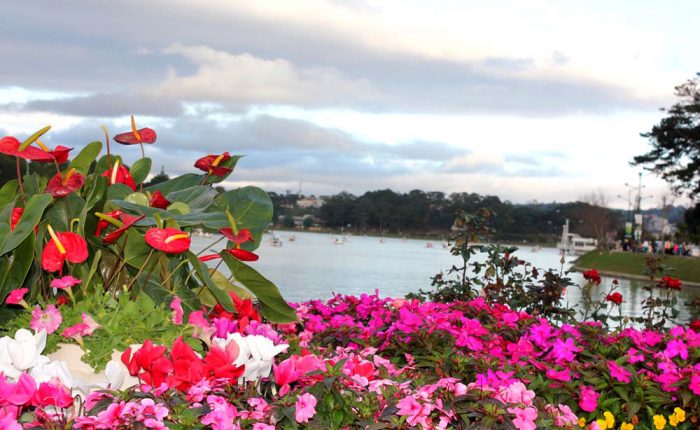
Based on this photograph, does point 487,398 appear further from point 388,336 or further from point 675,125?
point 675,125

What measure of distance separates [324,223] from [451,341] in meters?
140

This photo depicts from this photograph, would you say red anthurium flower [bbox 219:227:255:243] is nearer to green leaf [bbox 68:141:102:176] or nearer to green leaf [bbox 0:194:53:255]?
green leaf [bbox 0:194:53:255]

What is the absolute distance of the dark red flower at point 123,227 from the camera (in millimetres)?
2770

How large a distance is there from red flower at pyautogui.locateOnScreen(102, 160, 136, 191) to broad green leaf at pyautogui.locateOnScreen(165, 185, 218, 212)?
0.17 m

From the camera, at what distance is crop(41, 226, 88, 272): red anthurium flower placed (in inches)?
106

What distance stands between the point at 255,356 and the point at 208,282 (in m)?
0.60

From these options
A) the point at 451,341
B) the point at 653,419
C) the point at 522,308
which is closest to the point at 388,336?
the point at 451,341

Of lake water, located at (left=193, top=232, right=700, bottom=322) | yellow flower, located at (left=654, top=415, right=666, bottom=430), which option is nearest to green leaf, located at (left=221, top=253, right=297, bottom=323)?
yellow flower, located at (left=654, top=415, right=666, bottom=430)

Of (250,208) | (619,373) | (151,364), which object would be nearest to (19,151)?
(250,208)

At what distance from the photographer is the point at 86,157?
3.45m

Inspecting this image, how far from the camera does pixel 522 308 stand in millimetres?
7387

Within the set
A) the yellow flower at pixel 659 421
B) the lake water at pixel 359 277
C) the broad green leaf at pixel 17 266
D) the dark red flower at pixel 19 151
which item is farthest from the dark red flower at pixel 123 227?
the lake water at pixel 359 277

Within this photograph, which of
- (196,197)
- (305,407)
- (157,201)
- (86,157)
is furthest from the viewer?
(86,157)

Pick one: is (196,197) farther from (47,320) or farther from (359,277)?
(359,277)
